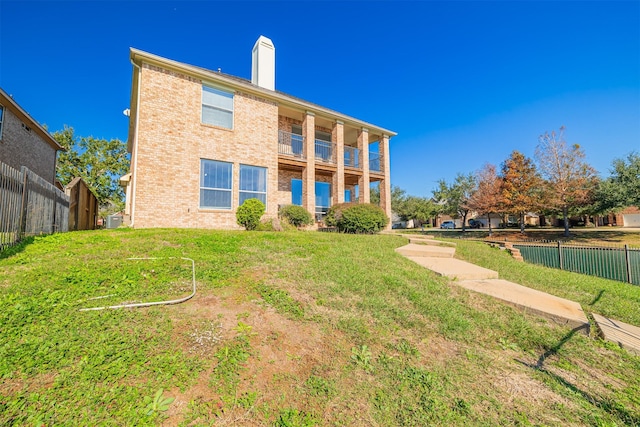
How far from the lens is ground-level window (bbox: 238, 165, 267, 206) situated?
11.8 m

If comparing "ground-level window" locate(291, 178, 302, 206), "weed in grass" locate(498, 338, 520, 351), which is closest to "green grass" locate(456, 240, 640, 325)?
"weed in grass" locate(498, 338, 520, 351)

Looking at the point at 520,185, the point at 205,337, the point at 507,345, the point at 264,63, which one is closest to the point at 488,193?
the point at 520,185

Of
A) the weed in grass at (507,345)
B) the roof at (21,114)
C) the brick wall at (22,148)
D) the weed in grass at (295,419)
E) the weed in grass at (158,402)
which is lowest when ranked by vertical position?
the weed in grass at (507,345)

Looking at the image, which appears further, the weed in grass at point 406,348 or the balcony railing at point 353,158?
the balcony railing at point 353,158

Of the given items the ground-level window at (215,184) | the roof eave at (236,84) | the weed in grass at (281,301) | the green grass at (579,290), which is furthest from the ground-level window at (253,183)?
the weed in grass at (281,301)

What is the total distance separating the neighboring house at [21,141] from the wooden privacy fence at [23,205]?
6911mm

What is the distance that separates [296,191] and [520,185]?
60.7ft

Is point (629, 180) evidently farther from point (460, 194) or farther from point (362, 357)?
point (362, 357)

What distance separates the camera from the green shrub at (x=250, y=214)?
9.65 m

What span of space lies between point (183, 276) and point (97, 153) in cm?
3216

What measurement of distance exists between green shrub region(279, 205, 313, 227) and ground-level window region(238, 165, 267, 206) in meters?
1.19

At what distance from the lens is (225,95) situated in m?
11.6

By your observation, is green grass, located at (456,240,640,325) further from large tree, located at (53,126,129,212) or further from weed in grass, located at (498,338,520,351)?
large tree, located at (53,126,129,212)

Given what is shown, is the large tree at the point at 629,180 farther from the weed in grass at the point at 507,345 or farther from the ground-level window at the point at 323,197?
the weed in grass at the point at 507,345
